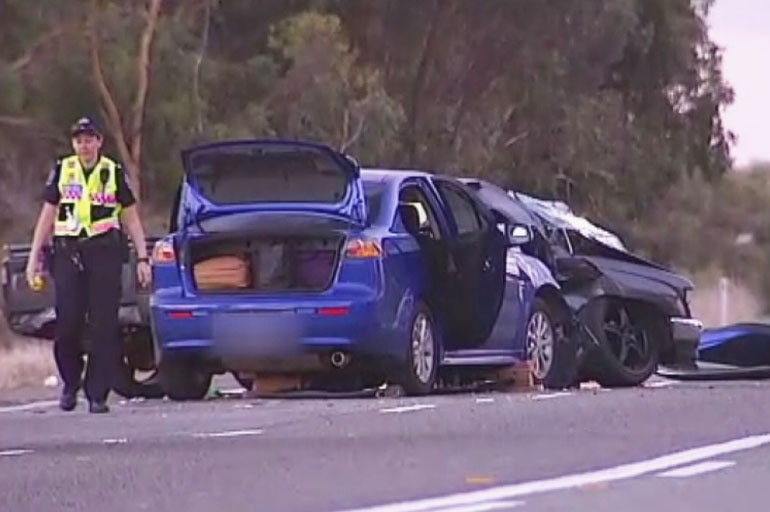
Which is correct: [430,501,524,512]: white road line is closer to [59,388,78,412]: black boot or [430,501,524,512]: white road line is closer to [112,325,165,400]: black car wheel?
[59,388,78,412]: black boot

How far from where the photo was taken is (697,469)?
30.9 ft

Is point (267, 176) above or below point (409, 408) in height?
above

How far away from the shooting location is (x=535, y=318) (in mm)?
15289

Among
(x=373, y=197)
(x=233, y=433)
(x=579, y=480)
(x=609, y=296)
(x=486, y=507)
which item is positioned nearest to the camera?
(x=486, y=507)

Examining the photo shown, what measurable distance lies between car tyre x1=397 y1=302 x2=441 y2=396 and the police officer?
6.09 ft

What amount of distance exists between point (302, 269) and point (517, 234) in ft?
5.87

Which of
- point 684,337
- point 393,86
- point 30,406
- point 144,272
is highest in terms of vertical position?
point 393,86

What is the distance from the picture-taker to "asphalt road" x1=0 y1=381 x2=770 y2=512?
8531mm

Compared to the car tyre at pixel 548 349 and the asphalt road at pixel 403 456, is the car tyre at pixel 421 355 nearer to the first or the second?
the asphalt road at pixel 403 456

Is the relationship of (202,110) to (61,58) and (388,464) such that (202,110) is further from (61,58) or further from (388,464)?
(388,464)

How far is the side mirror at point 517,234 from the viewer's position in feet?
→ 48.5

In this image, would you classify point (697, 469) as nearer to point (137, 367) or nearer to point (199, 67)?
point (137, 367)

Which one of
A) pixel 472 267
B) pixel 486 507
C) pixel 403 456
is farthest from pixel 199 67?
pixel 486 507

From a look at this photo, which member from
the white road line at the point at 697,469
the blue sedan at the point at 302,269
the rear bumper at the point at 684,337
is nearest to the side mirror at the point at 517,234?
the blue sedan at the point at 302,269
